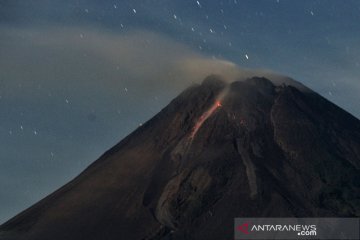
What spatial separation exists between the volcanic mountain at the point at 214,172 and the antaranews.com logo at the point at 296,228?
2.40 meters

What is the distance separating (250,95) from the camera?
169 metres

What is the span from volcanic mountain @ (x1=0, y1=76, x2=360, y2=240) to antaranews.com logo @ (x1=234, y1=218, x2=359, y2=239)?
2396 mm

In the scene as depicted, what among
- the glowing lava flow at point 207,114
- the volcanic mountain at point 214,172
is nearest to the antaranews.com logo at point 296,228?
the volcanic mountain at point 214,172

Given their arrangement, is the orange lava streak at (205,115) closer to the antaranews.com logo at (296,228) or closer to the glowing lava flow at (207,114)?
the glowing lava flow at (207,114)

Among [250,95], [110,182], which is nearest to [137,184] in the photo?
[110,182]

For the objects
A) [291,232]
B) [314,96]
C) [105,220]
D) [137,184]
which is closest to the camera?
[291,232]

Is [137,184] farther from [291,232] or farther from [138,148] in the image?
[291,232]

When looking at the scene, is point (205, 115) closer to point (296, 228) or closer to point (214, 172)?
point (214, 172)

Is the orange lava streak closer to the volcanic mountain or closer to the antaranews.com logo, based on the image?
the volcanic mountain

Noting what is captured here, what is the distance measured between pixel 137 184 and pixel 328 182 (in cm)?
3624

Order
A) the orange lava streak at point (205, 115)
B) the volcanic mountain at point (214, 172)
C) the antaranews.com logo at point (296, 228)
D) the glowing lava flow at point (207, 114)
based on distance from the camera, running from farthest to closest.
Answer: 1. the orange lava streak at point (205, 115)
2. the glowing lava flow at point (207, 114)
3. the volcanic mountain at point (214, 172)
4. the antaranews.com logo at point (296, 228)

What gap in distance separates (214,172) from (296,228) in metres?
27.7

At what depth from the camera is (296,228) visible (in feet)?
403

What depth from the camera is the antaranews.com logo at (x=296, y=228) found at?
11938 cm
